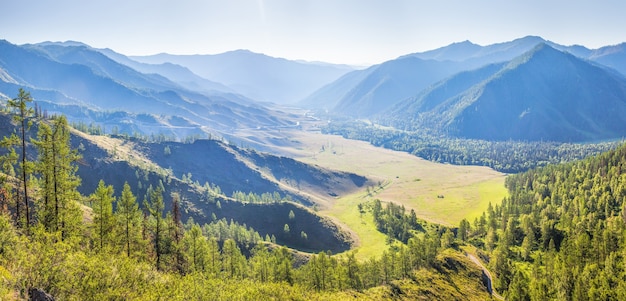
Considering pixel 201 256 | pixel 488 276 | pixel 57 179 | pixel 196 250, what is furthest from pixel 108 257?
pixel 488 276

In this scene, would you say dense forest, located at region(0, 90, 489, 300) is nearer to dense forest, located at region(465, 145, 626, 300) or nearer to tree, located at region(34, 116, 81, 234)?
tree, located at region(34, 116, 81, 234)

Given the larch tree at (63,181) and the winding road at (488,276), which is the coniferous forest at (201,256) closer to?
the larch tree at (63,181)

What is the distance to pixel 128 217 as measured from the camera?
7081 cm

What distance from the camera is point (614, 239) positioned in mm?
136625

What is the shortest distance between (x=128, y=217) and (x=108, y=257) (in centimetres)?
2210

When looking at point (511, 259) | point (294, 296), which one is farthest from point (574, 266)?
point (294, 296)

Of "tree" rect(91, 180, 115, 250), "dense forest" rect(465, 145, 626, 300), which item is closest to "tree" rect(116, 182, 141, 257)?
"tree" rect(91, 180, 115, 250)

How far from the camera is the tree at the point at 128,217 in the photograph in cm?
6981

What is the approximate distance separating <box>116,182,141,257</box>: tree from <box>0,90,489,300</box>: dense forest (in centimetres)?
18

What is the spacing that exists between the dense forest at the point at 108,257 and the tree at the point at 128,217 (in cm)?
18

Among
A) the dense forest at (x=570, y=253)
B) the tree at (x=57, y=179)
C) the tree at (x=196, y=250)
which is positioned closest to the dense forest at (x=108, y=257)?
the tree at (x=57, y=179)

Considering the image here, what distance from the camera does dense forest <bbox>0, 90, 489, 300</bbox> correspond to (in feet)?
126

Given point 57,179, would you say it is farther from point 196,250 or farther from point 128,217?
point 196,250

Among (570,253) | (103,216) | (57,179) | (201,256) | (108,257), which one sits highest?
(57,179)
